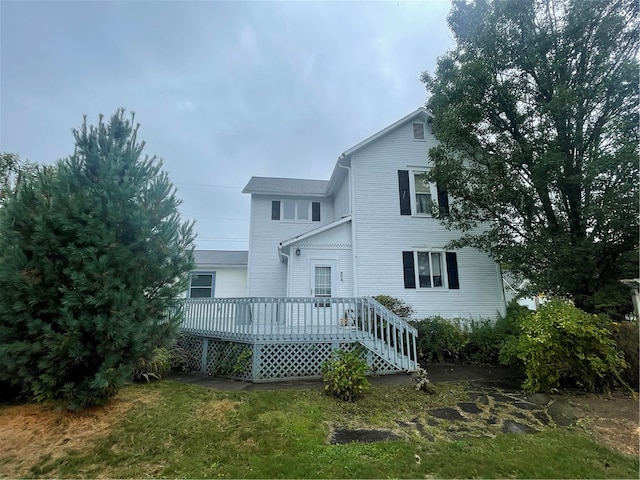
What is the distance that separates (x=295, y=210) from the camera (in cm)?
1522

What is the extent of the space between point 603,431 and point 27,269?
8.72 meters

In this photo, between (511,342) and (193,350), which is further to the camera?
(193,350)

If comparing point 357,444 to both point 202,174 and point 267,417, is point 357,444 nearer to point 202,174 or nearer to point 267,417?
point 267,417

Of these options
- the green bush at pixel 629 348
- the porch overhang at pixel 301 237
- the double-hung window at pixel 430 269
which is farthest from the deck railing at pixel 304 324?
the green bush at pixel 629 348

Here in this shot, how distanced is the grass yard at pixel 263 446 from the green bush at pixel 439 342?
422 centimetres

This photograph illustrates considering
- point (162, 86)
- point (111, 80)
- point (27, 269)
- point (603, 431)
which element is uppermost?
point (162, 86)

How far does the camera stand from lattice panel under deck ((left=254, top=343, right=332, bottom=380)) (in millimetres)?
7290

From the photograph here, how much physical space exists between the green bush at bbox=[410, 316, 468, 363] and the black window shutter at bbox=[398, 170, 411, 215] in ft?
15.0

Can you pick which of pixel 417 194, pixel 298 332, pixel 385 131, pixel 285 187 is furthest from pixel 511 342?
pixel 285 187

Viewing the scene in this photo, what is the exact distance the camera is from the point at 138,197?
4879 mm

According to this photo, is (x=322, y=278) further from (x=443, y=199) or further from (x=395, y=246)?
(x=443, y=199)

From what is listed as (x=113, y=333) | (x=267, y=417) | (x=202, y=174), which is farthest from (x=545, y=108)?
(x=202, y=174)

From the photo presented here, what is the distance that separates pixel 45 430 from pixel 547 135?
13023 millimetres

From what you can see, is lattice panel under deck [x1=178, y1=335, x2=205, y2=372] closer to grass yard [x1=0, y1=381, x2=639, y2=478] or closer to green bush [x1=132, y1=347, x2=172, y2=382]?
green bush [x1=132, y1=347, x2=172, y2=382]
